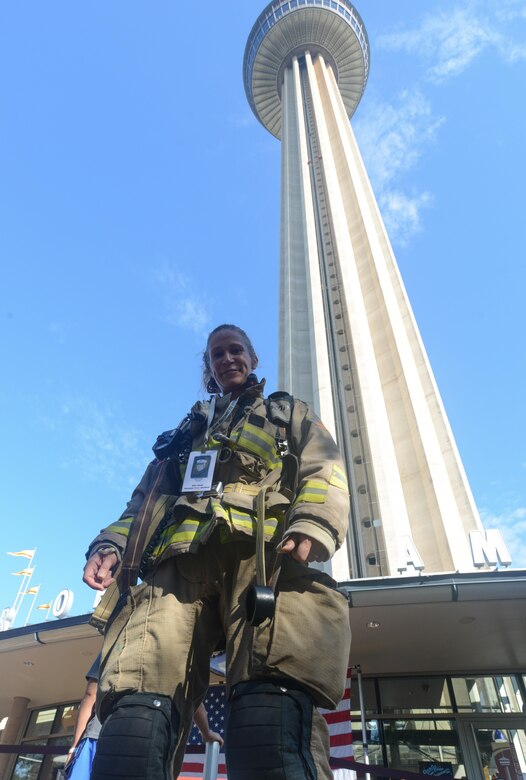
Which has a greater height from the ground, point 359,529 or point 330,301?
point 330,301

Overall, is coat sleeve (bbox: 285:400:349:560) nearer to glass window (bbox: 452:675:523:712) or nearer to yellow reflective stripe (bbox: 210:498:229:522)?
yellow reflective stripe (bbox: 210:498:229:522)

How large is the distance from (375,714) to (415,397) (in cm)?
924

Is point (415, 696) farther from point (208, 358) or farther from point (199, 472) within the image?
point (199, 472)

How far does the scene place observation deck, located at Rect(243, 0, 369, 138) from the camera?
36.5 m

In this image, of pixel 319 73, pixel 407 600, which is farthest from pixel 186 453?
pixel 319 73

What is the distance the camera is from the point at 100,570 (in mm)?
1936

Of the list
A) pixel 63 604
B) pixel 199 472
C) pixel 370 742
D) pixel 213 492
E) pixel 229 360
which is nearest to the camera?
pixel 213 492

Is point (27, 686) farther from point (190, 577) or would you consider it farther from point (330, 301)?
point (330, 301)

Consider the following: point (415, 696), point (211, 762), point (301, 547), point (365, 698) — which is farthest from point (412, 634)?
point (301, 547)

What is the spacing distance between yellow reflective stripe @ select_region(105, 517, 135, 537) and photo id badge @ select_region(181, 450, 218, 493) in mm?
313

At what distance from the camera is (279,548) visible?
5.37 ft

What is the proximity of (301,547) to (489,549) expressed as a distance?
27.5 ft

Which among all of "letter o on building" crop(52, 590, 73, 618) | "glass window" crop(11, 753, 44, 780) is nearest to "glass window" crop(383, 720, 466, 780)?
"letter o on building" crop(52, 590, 73, 618)

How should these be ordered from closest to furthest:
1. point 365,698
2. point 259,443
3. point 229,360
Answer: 1. point 259,443
2. point 229,360
3. point 365,698
